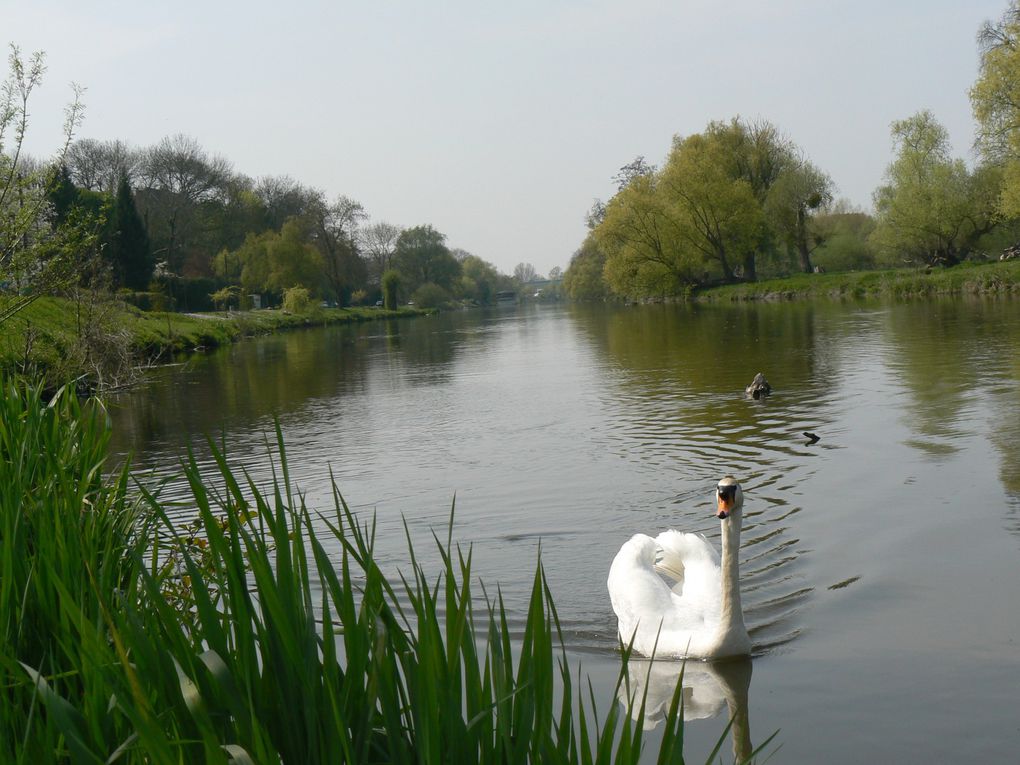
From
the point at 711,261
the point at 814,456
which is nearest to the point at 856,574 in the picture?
the point at 814,456

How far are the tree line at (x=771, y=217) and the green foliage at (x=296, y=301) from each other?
23833 millimetres

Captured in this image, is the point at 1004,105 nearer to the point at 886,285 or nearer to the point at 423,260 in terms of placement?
the point at 886,285

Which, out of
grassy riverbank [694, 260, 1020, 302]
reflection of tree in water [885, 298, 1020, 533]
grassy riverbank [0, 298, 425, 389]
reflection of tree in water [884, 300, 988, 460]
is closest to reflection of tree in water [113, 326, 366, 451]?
grassy riverbank [0, 298, 425, 389]

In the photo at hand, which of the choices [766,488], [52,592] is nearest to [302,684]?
[52,592]

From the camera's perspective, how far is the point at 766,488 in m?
10.4

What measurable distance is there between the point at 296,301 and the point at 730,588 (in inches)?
2905

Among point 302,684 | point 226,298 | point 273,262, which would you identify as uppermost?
point 273,262

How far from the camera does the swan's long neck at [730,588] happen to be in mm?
5730

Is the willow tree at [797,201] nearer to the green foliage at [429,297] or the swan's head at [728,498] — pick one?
the green foliage at [429,297]

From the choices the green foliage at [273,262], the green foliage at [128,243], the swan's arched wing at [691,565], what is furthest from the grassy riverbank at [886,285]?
the swan's arched wing at [691,565]

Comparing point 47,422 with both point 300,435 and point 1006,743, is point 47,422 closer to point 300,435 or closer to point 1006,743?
point 1006,743

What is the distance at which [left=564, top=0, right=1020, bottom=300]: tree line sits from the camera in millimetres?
54656

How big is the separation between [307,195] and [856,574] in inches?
3740

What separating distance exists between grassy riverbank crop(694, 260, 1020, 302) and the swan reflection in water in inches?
1515
